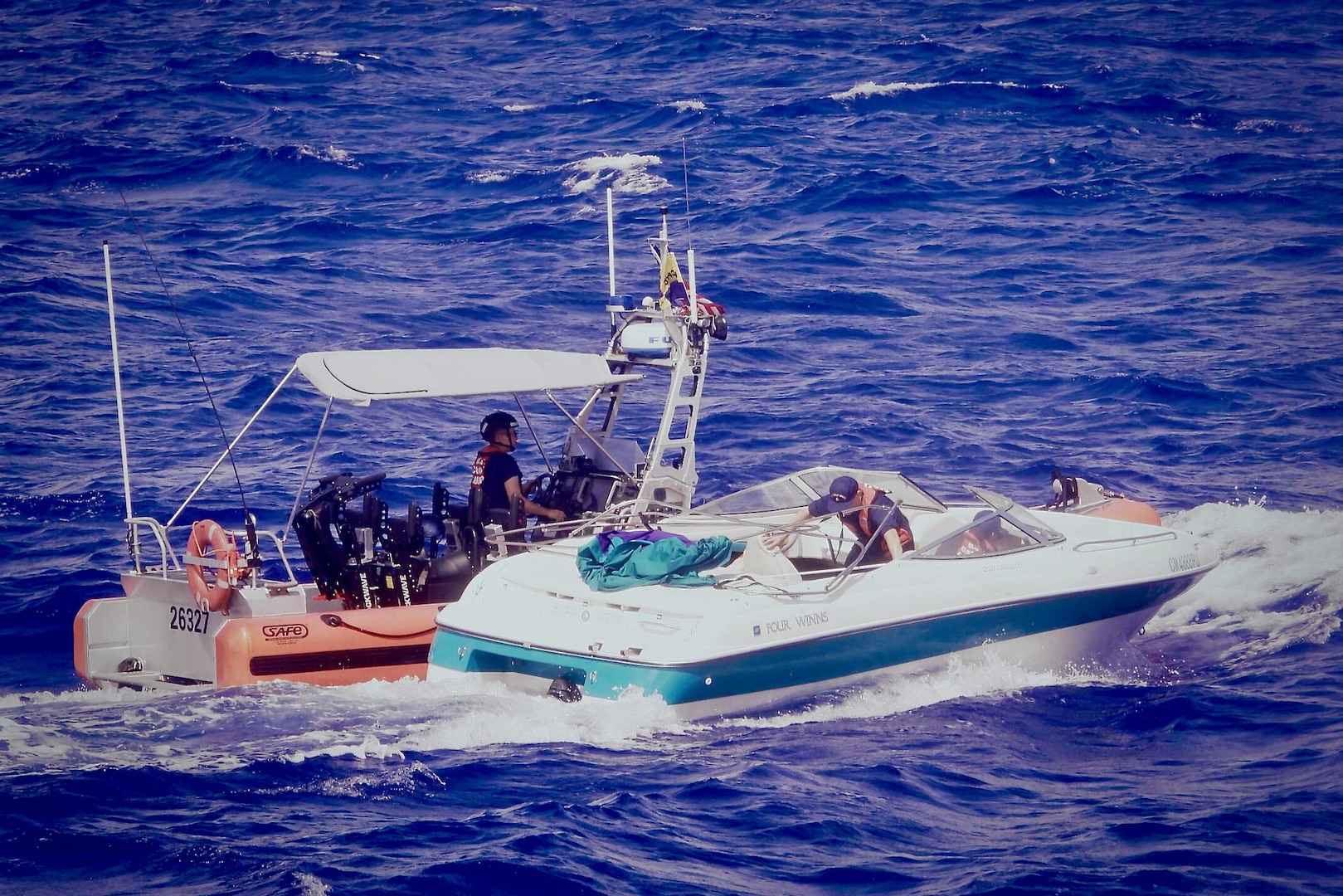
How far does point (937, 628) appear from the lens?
9977 mm

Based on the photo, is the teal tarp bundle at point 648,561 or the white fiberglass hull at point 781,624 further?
the teal tarp bundle at point 648,561

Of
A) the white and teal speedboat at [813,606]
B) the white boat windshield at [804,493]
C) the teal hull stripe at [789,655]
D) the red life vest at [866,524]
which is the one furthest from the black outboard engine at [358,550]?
the red life vest at [866,524]

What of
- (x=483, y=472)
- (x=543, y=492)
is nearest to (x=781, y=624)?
(x=483, y=472)

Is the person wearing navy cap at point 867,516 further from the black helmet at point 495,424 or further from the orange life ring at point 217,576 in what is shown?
the orange life ring at point 217,576

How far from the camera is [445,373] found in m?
10.6

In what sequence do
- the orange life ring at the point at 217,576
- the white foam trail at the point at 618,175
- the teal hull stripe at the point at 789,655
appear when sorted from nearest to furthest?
1. the teal hull stripe at the point at 789,655
2. the orange life ring at the point at 217,576
3. the white foam trail at the point at 618,175

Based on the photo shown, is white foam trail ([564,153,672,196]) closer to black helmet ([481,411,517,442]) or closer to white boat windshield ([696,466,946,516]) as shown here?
white boat windshield ([696,466,946,516])

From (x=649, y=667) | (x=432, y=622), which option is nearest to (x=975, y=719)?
(x=649, y=667)

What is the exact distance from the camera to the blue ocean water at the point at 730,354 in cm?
779

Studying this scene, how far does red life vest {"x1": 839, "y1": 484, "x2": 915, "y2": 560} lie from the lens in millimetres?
10602

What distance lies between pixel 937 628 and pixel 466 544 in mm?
3663

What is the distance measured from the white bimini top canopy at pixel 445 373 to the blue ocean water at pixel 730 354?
6.83ft

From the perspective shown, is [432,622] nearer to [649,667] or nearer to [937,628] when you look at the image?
[649,667]

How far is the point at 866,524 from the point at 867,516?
0.06 m
